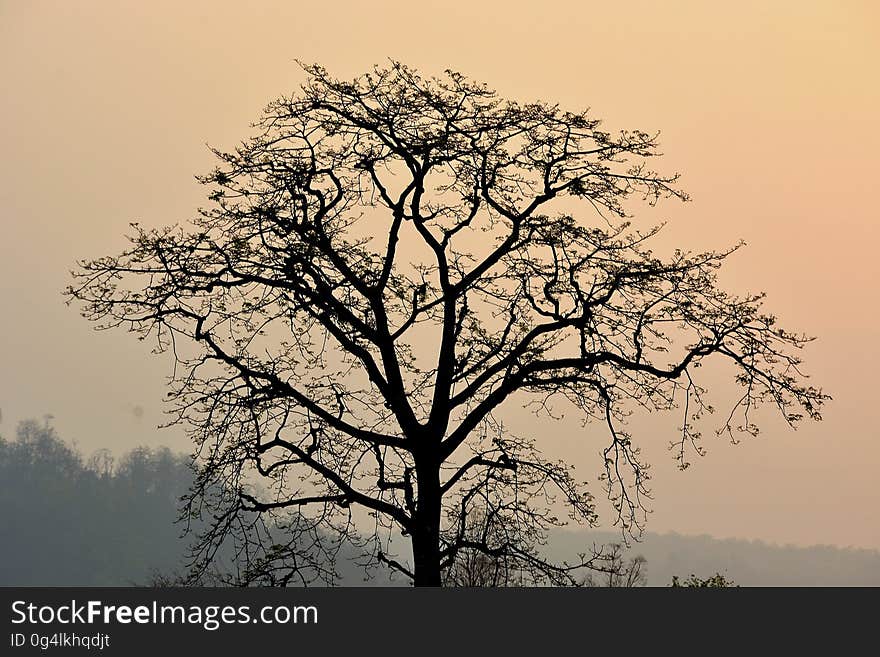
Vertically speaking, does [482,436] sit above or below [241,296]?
below

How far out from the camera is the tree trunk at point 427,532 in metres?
15.5

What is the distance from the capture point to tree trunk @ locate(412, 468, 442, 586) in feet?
50.7

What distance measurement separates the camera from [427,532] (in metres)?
15.5

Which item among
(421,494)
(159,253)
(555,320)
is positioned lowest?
(421,494)

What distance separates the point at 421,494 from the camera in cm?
1562

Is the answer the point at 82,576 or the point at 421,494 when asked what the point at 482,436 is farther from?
the point at 82,576

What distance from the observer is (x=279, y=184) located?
53.4ft

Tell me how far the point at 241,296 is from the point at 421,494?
3.83 metres

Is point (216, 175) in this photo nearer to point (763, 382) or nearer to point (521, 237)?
point (521, 237)
